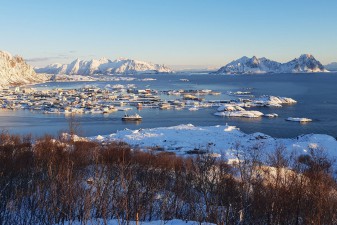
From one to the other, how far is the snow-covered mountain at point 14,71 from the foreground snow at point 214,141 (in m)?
78.0

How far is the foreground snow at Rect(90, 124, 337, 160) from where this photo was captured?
62.0ft

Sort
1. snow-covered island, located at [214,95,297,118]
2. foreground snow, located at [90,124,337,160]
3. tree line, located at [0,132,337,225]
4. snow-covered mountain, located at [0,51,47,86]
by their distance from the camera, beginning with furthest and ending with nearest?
snow-covered mountain, located at [0,51,47,86] < snow-covered island, located at [214,95,297,118] < foreground snow, located at [90,124,337,160] < tree line, located at [0,132,337,225]

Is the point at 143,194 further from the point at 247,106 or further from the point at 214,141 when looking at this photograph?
the point at 247,106

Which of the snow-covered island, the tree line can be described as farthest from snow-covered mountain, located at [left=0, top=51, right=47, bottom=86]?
the tree line

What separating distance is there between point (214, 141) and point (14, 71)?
322 feet

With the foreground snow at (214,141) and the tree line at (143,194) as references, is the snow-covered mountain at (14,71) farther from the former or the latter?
the tree line at (143,194)

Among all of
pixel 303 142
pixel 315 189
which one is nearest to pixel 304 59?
pixel 303 142

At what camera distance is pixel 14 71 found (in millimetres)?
107875

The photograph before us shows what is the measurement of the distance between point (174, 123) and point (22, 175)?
21.8 m

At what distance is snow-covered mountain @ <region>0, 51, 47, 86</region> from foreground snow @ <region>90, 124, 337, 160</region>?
7805 cm

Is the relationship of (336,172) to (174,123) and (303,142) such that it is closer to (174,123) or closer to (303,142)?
(303,142)

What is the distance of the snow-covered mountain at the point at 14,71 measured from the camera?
9781 cm

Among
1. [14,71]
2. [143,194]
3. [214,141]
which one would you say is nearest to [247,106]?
[214,141]

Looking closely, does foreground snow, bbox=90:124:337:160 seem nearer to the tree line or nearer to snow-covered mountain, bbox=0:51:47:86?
the tree line
